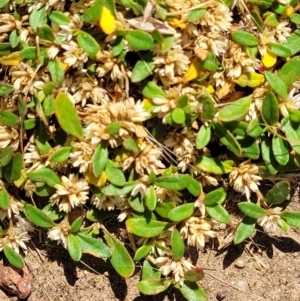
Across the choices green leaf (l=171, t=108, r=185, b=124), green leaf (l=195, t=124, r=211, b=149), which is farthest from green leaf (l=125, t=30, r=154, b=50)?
green leaf (l=195, t=124, r=211, b=149)

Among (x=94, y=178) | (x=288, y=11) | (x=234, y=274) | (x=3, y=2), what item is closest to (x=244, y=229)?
(x=234, y=274)

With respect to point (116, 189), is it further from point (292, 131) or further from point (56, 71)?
point (292, 131)

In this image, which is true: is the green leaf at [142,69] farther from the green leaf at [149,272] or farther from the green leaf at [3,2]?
the green leaf at [149,272]

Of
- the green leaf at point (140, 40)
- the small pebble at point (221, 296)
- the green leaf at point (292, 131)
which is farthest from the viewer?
the small pebble at point (221, 296)

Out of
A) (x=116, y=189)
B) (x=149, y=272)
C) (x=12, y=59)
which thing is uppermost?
(x=12, y=59)

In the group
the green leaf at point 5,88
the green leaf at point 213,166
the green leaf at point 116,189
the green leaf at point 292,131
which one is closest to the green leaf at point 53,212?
the green leaf at point 116,189

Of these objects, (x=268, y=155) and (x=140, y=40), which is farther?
(x=268, y=155)

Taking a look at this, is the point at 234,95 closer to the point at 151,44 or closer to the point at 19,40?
the point at 151,44

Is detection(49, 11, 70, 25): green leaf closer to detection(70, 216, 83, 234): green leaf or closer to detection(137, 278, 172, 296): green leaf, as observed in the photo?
detection(70, 216, 83, 234): green leaf
